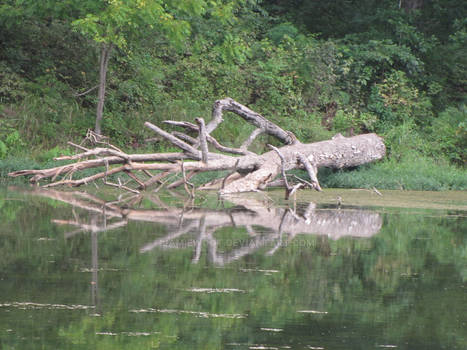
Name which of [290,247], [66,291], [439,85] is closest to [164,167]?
[290,247]

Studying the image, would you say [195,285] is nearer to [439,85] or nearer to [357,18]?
[439,85]

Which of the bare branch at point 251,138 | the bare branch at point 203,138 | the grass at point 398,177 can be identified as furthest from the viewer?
the grass at point 398,177

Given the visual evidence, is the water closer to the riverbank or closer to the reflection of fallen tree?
the reflection of fallen tree

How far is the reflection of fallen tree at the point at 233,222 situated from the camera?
908cm

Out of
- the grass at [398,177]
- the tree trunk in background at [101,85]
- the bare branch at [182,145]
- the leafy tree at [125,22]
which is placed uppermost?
the leafy tree at [125,22]

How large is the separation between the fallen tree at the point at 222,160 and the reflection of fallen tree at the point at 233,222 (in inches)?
40.2

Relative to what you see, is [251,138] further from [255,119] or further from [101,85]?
[101,85]

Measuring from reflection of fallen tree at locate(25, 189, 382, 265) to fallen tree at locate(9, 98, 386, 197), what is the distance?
3.35 ft

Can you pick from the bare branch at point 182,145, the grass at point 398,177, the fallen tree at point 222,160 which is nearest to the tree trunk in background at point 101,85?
the fallen tree at point 222,160

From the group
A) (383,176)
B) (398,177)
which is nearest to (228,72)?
(383,176)

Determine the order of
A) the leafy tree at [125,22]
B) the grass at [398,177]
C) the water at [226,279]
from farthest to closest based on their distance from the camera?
1. the leafy tree at [125,22]
2. the grass at [398,177]
3. the water at [226,279]

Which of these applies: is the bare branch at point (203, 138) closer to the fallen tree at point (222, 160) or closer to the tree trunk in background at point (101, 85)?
the fallen tree at point (222, 160)

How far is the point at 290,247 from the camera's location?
29.8ft

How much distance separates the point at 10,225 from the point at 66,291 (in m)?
4.16
